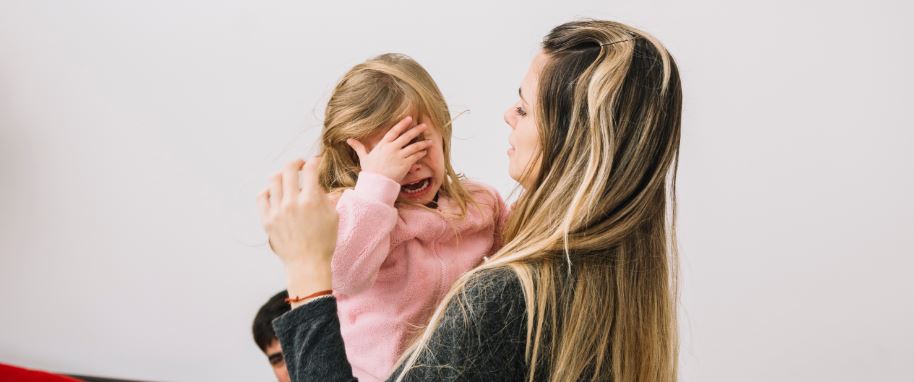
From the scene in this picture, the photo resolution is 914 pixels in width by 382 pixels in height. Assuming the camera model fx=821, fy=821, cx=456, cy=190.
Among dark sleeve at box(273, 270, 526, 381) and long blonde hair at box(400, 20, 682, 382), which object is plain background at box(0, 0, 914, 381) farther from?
dark sleeve at box(273, 270, 526, 381)

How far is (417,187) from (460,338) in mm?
433

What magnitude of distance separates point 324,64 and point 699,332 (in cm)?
118

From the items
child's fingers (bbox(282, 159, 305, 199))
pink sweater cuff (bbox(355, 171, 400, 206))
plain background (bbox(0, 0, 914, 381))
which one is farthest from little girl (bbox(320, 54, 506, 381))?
plain background (bbox(0, 0, 914, 381))

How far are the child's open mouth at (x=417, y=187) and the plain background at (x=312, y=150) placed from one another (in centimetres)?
76

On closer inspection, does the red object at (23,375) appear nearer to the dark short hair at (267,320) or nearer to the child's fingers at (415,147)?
the child's fingers at (415,147)

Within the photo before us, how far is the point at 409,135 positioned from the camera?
1194 millimetres

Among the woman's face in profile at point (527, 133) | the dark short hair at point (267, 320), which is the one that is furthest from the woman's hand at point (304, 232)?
the dark short hair at point (267, 320)

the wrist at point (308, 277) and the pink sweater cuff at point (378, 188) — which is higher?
the pink sweater cuff at point (378, 188)

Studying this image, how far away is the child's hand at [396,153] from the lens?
3.84 feet

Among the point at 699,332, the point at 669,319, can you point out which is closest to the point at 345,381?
the point at 669,319

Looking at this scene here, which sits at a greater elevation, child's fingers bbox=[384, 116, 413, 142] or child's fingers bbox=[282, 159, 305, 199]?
child's fingers bbox=[384, 116, 413, 142]

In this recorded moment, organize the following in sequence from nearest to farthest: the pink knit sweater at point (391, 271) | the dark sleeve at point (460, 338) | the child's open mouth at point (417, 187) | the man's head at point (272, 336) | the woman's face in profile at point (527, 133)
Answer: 1. the dark sleeve at point (460, 338)
2. the woman's face in profile at point (527, 133)
3. the pink knit sweater at point (391, 271)
4. the child's open mouth at point (417, 187)
5. the man's head at point (272, 336)

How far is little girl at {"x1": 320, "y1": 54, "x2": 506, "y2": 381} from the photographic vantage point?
3.77 ft

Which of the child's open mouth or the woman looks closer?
the woman
